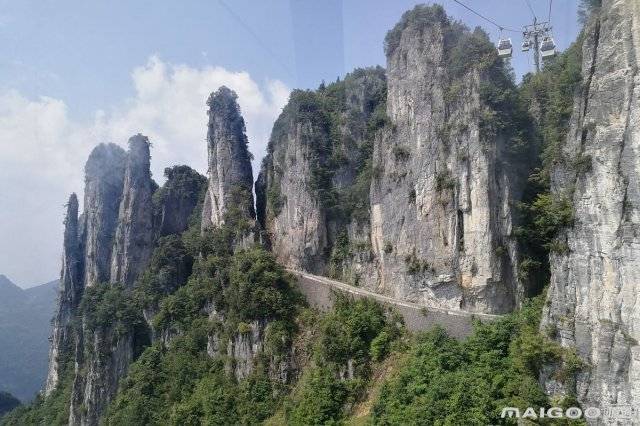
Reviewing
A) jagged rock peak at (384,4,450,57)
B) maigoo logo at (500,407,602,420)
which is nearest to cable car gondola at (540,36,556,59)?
jagged rock peak at (384,4,450,57)

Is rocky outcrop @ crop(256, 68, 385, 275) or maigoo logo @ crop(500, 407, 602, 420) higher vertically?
rocky outcrop @ crop(256, 68, 385, 275)

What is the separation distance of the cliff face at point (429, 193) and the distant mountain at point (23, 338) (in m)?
47.4

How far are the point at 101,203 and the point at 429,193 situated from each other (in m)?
31.9

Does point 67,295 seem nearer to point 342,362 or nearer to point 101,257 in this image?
point 101,257

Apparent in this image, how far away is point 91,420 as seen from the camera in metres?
35.7

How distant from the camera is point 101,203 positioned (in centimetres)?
4481

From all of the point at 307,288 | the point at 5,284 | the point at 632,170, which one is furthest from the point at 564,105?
the point at 5,284

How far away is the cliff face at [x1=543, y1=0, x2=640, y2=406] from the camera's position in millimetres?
14742

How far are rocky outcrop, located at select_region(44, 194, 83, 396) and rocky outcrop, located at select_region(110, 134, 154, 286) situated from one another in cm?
769

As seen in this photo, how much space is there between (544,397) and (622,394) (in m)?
2.19

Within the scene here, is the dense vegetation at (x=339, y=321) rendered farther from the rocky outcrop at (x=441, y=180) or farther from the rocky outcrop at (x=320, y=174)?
the rocky outcrop at (x=441, y=180)

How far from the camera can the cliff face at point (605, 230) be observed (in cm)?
1474

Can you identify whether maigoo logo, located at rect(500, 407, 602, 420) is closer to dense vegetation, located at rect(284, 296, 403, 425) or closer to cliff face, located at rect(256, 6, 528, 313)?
cliff face, located at rect(256, 6, 528, 313)

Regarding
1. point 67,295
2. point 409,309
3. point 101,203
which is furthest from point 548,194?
point 67,295
